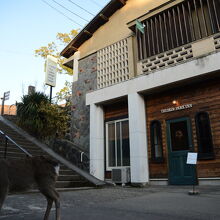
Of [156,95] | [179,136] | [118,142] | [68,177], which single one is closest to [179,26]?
[156,95]

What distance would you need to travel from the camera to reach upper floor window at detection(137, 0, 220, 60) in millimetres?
9094

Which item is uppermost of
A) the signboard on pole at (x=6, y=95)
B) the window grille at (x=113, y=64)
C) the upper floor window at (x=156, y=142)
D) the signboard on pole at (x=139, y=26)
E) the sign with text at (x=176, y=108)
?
the signboard on pole at (x=6, y=95)

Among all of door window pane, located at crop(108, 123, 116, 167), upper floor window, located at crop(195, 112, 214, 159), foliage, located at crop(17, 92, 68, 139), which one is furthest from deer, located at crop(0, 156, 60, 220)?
foliage, located at crop(17, 92, 68, 139)

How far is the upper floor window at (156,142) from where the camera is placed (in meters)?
9.38

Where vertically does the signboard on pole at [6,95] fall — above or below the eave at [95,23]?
below

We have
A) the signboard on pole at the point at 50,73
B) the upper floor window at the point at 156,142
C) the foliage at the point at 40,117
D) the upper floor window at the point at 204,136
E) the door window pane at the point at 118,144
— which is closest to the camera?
the upper floor window at the point at 204,136

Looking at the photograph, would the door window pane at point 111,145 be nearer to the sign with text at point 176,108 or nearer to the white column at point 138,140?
the white column at point 138,140

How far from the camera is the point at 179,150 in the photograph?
8891mm

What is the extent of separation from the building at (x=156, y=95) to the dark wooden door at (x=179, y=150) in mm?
35

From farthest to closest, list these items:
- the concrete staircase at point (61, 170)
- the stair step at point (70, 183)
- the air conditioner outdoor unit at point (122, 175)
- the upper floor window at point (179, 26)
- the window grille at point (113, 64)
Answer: the window grille at point (113, 64)
the air conditioner outdoor unit at point (122, 175)
the upper floor window at point (179, 26)
the concrete staircase at point (61, 170)
the stair step at point (70, 183)

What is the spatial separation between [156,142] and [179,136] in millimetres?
997

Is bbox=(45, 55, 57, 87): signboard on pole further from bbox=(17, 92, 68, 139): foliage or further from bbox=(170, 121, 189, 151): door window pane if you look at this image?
bbox=(170, 121, 189, 151): door window pane

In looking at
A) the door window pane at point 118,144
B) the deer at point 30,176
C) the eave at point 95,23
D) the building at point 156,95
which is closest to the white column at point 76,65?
the eave at point 95,23

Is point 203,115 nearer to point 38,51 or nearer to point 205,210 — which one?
point 205,210
